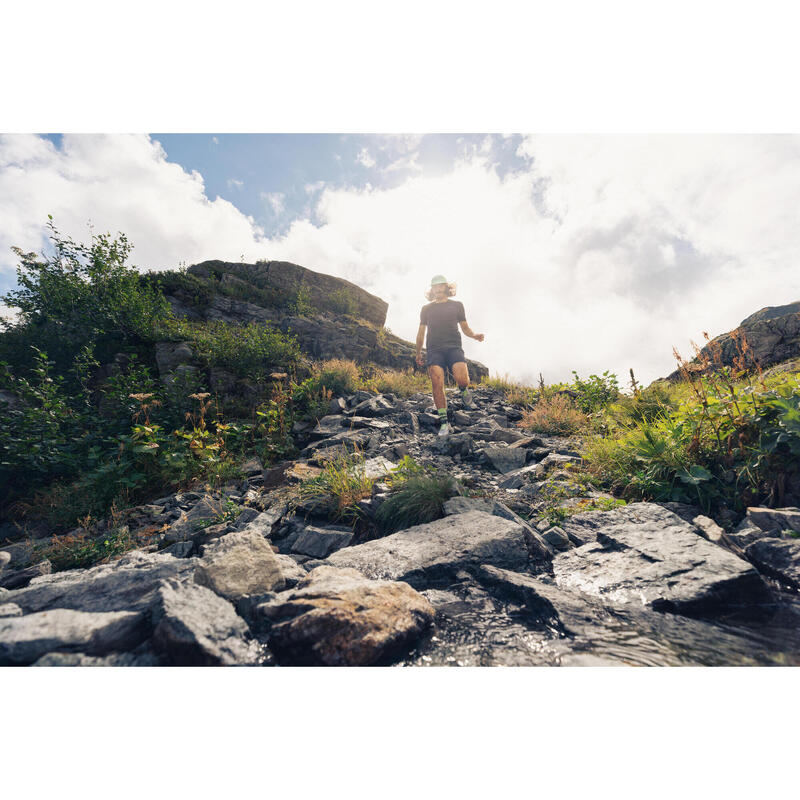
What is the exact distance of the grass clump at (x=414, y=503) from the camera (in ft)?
10.8

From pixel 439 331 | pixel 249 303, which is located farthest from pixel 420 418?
pixel 249 303

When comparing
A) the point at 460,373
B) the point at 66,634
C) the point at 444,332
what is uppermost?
the point at 444,332

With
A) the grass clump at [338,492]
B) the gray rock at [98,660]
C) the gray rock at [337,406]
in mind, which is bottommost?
the gray rock at [98,660]

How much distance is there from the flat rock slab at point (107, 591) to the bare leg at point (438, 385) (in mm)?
4617

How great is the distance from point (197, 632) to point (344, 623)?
0.74m

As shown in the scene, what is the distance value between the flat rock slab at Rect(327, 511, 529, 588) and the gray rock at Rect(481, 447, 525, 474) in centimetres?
181

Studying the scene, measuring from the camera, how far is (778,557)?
2.11 meters

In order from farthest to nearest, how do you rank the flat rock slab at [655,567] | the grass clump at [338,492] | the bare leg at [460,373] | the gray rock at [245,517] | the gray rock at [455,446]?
the bare leg at [460,373]
the gray rock at [455,446]
the grass clump at [338,492]
the gray rock at [245,517]
the flat rock slab at [655,567]

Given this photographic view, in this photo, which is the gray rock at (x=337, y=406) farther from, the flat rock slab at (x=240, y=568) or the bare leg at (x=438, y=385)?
the flat rock slab at (x=240, y=568)

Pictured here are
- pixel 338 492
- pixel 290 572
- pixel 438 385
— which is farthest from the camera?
pixel 438 385

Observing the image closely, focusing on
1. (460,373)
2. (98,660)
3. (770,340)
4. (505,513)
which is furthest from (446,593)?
(770,340)

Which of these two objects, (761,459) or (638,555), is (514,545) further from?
(761,459)

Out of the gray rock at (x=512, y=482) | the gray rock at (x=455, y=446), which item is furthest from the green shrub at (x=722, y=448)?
the gray rock at (x=455, y=446)

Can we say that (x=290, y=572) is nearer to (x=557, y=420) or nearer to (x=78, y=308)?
(x=557, y=420)
